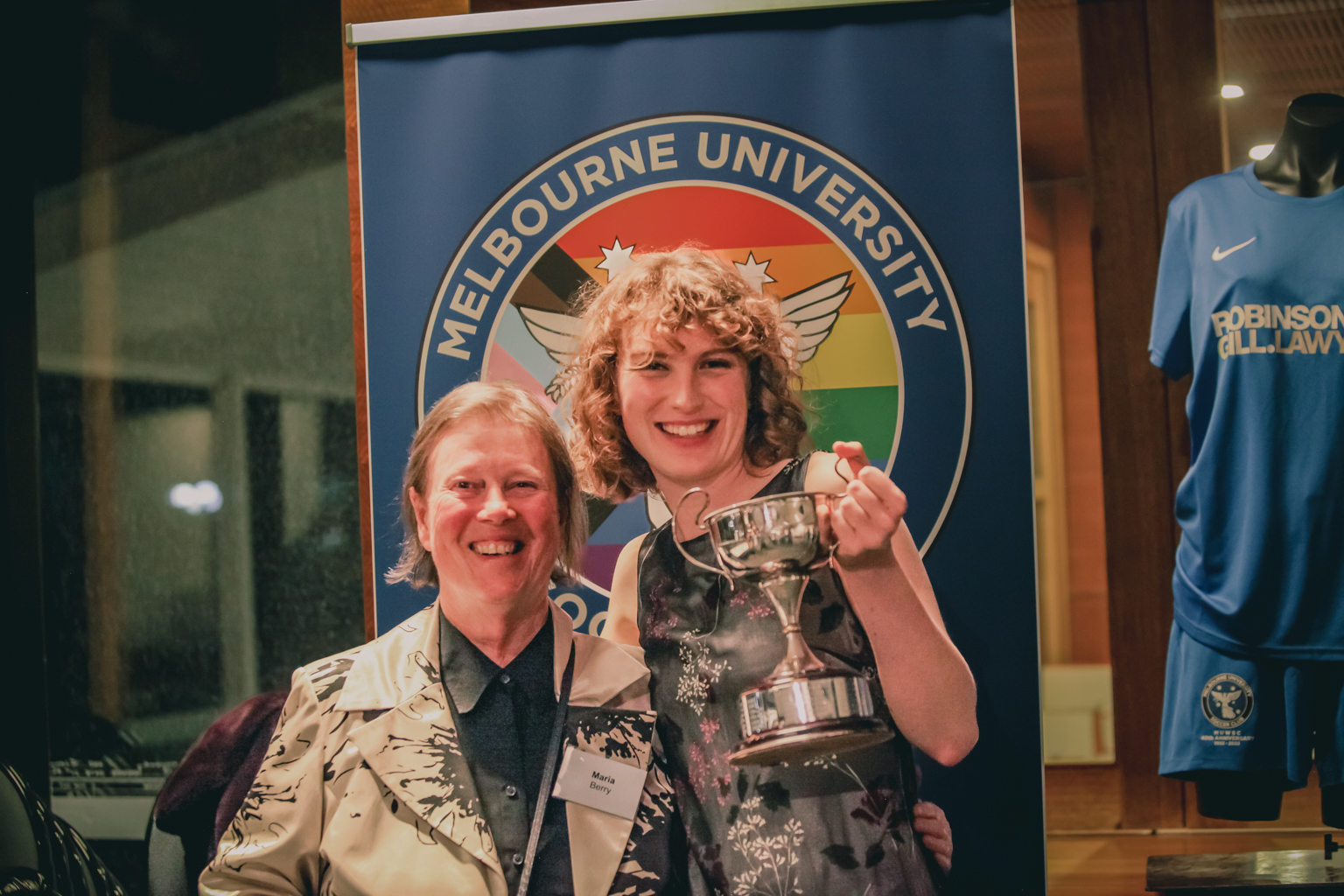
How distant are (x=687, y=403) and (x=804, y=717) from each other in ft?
2.12

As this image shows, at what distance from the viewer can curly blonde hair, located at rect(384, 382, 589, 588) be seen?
1986 mm

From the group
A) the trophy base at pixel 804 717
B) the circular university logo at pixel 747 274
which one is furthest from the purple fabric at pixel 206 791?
the trophy base at pixel 804 717

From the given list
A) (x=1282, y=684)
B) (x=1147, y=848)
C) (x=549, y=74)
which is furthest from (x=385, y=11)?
(x=1147, y=848)

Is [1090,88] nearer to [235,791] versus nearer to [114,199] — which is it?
[235,791]

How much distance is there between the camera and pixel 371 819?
1814mm

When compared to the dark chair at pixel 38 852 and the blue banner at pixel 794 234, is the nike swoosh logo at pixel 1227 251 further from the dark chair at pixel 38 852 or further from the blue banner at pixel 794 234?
the dark chair at pixel 38 852

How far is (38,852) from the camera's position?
217 cm

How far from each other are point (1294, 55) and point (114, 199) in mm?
3556

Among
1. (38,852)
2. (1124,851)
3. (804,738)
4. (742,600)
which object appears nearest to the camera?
(804,738)

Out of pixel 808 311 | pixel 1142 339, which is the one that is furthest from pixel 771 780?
pixel 1142 339

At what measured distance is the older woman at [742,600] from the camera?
1.92 m

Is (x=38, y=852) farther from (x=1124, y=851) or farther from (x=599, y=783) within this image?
(x=1124, y=851)

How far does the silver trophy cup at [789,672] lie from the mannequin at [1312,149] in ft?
4.23

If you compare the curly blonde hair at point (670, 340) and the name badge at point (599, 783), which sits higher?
the curly blonde hair at point (670, 340)
